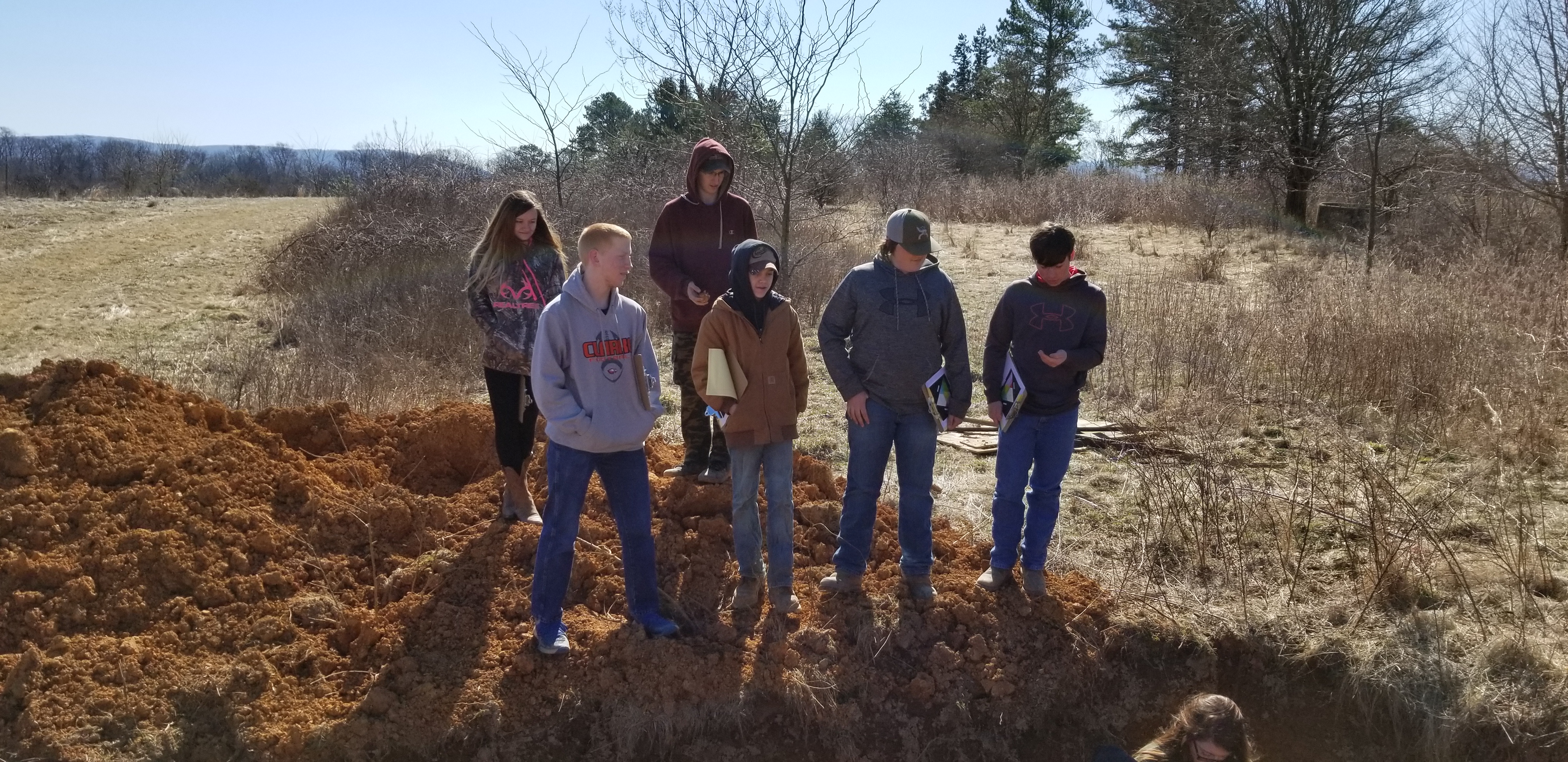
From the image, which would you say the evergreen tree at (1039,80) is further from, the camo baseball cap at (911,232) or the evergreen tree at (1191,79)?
the camo baseball cap at (911,232)

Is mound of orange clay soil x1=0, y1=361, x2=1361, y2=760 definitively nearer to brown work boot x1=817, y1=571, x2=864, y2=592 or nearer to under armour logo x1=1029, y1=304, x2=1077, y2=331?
brown work boot x1=817, y1=571, x2=864, y2=592

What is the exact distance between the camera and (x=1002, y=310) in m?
3.77

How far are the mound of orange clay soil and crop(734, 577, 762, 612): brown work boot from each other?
0.07 metres

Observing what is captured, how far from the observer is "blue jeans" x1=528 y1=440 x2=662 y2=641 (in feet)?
11.2

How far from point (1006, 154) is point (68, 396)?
31277mm

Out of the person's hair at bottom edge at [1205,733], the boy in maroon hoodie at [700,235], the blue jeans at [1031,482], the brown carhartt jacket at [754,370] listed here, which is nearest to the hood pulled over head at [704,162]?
the boy in maroon hoodie at [700,235]

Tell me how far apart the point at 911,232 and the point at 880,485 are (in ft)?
3.52

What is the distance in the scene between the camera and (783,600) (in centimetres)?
389

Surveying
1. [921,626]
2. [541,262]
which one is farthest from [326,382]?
[921,626]

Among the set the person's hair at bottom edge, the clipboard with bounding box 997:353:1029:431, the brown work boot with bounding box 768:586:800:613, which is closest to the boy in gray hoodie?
the brown work boot with bounding box 768:586:800:613

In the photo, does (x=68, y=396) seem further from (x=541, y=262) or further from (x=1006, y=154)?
(x=1006, y=154)

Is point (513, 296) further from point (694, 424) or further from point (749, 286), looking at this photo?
point (749, 286)

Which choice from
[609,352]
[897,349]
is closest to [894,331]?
[897,349]

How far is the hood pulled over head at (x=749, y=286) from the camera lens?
11.4ft
